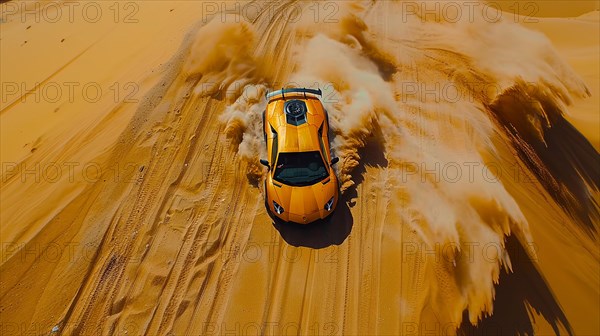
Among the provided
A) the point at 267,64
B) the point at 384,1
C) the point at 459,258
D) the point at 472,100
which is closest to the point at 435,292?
the point at 459,258

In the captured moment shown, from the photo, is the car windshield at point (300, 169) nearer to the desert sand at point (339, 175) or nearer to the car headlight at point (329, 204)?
the car headlight at point (329, 204)

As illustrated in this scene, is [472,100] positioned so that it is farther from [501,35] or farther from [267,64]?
[267,64]

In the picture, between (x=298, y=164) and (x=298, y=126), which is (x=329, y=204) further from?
(x=298, y=126)

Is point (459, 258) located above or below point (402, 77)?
below

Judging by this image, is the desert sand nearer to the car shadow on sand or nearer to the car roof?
the car shadow on sand

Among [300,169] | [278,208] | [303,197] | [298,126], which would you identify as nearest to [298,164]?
[300,169]

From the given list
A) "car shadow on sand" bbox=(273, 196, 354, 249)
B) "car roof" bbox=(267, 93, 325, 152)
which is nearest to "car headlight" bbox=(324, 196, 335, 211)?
"car shadow on sand" bbox=(273, 196, 354, 249)
